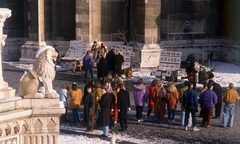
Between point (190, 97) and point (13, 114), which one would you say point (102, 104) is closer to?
point (190, 97)

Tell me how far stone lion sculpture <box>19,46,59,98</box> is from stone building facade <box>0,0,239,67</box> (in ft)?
48.4

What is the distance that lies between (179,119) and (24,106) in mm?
8048

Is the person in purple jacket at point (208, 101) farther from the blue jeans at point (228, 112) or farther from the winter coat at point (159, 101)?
the winter coat at point (159, 101)

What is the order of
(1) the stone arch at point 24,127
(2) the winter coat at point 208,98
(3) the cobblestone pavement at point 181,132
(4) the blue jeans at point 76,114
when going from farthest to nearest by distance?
(4) the blue jeans at point 76,114, (2) the winter coat at point 208,98, (3) the cobblestone pavement at point 181,132, (1) the stone arch at point 24,127

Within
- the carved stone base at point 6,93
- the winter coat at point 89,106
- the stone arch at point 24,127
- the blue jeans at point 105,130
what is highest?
the carved stone base at point 6,93

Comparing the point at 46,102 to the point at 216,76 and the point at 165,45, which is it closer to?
the point at 216,76

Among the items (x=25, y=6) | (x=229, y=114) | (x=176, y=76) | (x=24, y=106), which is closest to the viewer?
(x=24, y=106)

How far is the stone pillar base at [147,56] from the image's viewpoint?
2928 cm

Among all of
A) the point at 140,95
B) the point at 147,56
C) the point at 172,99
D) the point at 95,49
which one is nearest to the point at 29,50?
the point at 95,49

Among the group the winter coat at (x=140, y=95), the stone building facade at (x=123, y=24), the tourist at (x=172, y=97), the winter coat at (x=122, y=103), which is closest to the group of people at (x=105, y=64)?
the stone building facade at (x=123, y=24)

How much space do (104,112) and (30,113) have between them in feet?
18.2

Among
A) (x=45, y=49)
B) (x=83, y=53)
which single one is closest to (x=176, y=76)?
(x=83, y=53)

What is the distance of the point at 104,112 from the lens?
19.6 m

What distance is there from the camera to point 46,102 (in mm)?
14398
